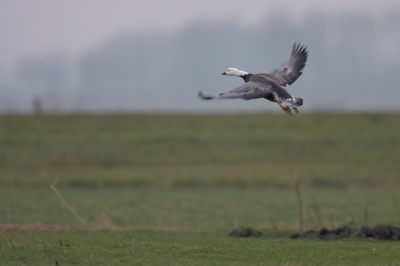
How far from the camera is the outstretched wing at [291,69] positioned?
15602mm

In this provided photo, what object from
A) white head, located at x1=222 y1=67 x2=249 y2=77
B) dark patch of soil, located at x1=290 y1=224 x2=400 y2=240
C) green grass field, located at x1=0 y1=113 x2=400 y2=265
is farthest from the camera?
dark patch of soil, located at x1=290 y1=224 x2=400 y2=240

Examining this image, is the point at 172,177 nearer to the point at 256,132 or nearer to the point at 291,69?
the point at 256,132

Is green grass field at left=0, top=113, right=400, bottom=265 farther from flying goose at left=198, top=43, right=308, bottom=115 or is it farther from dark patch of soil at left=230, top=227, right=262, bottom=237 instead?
flying goose at left=198, top=43, right=308, bottom=115

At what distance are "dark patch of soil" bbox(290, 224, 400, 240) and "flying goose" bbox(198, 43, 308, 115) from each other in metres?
3.73

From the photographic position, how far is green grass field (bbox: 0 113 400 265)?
13109 millimetres

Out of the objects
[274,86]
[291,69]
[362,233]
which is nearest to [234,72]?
[274,86]

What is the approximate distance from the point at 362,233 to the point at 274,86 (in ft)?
14.6

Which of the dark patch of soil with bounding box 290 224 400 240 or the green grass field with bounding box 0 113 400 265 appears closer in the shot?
the green grass field with bounding box 0 113 400 265

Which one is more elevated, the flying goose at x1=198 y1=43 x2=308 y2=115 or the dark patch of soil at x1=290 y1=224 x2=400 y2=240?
the flying goose at x1=198 y1=43 x2=308 y2=115

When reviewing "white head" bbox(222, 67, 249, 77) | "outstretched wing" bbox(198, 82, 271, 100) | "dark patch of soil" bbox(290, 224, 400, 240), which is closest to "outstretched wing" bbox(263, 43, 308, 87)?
"white head" bbox(222, 67, 249, 77)

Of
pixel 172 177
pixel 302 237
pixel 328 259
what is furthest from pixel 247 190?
pixel 328 259

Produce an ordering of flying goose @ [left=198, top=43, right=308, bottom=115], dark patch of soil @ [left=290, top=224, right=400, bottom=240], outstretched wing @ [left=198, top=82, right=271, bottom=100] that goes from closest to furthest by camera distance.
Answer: outstretched wing @ [left=198, top=82, right=271, bottom=100] < flying goose @ [left=198, top=43, right=308, bottom=115] < dark patch of soil @ [left=290, top=224, right=400, bottom=240]

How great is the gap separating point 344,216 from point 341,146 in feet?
73.0

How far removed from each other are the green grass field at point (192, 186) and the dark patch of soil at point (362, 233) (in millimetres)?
477
